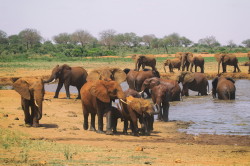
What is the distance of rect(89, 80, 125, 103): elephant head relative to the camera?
42.1 feet

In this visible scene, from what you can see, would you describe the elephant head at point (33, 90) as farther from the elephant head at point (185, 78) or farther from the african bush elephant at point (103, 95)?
the elephant head at point (185, 78)

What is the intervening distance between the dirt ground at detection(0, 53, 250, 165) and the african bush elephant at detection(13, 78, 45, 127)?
319 millimetres

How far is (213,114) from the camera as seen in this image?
19.2m

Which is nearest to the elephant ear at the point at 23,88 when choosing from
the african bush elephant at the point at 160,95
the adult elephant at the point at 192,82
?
the african bush elephant at the point at 160,95

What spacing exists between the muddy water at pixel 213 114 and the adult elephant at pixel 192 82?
717 millimetres

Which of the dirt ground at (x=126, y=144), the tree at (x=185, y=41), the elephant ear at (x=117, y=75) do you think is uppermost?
the tree at (x=185, y=41)

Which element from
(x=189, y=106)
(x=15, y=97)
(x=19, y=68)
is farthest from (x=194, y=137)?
(x=19, y=68)

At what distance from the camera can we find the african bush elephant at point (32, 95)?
43.3 feet

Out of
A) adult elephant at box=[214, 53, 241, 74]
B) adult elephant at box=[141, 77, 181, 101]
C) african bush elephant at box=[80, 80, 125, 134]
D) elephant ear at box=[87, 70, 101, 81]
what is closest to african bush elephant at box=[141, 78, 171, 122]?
adult elephant at box=[141, 77, 181, 101]

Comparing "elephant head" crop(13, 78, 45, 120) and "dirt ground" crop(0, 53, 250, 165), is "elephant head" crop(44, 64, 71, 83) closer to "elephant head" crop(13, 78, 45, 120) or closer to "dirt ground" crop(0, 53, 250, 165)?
"dirt ground" crop(0, 53, 250, 165)

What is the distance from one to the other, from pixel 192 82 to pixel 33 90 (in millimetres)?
13934

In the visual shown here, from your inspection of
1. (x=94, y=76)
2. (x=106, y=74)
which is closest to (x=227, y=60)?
(x=106, y=74)

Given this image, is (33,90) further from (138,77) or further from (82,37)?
(82,37)

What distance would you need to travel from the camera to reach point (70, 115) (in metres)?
16.8
